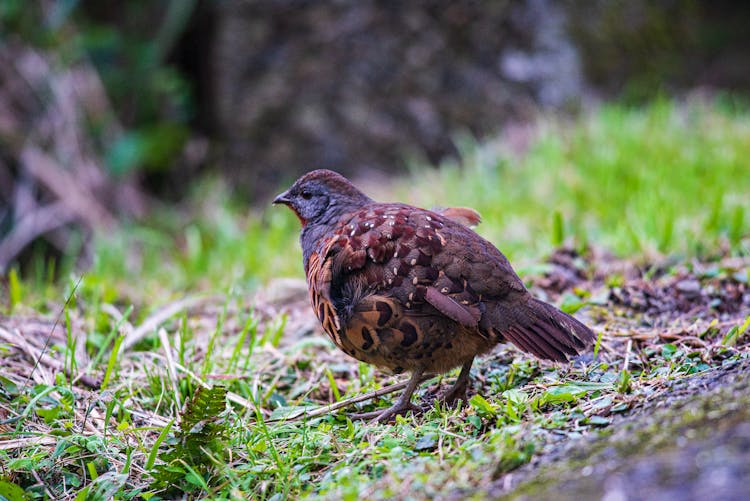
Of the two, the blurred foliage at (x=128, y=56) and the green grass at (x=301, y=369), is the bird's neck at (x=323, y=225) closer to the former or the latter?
the green grass at (x=301, y=369)

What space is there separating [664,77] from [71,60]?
610cm

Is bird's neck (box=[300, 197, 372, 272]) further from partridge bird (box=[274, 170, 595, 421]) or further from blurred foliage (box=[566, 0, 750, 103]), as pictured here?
blurred foliage (box=[566, 0, 750, 103])

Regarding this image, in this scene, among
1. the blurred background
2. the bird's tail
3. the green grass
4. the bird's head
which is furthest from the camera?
the blurred background

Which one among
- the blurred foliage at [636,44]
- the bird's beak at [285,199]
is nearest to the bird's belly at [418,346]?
the bird's beak at [285,199]

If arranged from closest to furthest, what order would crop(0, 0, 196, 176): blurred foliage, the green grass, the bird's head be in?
the green grass, the bird's head, crop(0, 0, 196, 176): blurred foliage

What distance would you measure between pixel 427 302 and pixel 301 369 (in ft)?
3.20

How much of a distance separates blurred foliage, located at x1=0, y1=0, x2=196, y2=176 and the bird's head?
390cm

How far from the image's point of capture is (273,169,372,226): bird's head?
12.2 feet

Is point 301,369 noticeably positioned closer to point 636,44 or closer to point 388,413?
point 388,413

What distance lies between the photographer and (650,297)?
3.73 meters

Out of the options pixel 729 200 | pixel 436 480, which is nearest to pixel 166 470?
pixel 436 480

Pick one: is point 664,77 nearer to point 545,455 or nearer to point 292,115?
point 292,115

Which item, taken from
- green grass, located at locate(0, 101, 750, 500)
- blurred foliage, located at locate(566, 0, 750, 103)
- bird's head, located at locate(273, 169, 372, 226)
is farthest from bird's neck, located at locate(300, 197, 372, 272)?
blurred foliage, located at locate(566, 0, 750, 103)

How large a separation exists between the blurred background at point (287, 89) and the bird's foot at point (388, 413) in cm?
444
